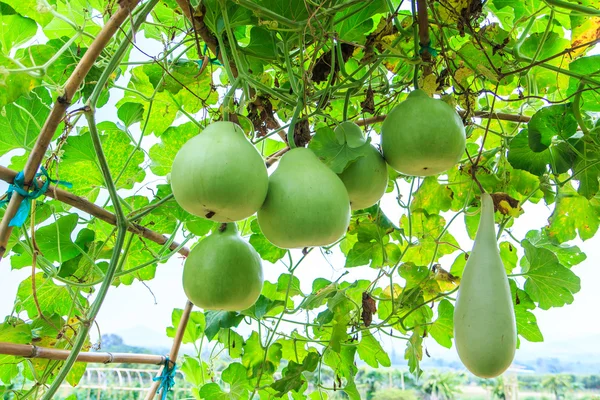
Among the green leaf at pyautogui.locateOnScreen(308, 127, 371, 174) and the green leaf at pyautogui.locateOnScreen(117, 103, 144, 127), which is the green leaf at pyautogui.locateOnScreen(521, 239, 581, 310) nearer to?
the green leaf at pyautogui.locateOnScreen(308, 127, 371, 174)

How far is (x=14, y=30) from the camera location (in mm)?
655

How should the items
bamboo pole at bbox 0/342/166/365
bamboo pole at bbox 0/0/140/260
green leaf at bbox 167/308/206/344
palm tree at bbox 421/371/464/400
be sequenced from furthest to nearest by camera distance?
1. palm tree at bbox 421/371/464/400
2. green leaf at bbox 167/308/206/344
3. bamboo pole at bbox 0/342/166/365
4. bamboo pole at bbox 0/0/140/260

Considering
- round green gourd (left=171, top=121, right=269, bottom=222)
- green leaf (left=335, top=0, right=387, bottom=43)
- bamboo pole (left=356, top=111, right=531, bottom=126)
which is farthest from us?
bamboo pole (left=356, top=111, right=531, bottom=126)

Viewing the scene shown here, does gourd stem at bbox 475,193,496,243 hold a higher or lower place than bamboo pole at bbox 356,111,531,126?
lower

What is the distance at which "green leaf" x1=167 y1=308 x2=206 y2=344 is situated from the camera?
1403mm

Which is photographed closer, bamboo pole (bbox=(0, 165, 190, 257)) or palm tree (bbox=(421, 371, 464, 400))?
bamboo pole (bbox=(0, 165, 190, 257))

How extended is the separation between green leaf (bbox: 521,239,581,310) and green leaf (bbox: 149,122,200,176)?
64 centimetres

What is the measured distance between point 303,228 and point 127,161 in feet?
1.63

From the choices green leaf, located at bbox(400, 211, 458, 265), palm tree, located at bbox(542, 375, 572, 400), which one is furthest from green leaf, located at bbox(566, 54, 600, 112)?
palm tree, located at bbox(542, 375, 572, 400)

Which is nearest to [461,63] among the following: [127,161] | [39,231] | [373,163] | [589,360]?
[373,163]

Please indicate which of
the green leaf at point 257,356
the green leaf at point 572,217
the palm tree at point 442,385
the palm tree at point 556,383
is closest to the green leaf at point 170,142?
the green leaf at point 257,356

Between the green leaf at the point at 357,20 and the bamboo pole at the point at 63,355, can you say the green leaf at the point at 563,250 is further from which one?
the bamboo pole at the point at 63,355

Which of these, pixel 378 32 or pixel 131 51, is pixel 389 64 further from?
pixel 131 51

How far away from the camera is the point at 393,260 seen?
3.35ft
